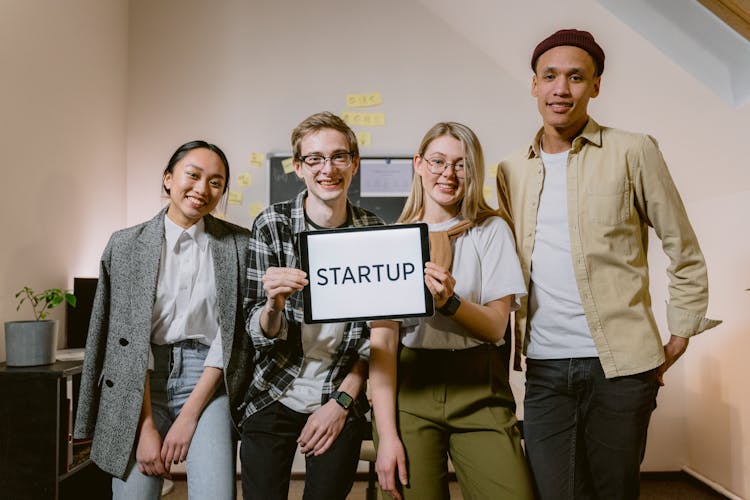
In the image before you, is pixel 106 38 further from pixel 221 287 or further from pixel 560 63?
pixel 560 63

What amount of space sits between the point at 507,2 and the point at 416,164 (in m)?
1.69

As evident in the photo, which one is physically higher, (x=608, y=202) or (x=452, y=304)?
(x=608, y=202)

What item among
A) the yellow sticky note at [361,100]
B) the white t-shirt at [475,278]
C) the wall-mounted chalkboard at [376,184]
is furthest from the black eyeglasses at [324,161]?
the yellow sticky note at [361,100]

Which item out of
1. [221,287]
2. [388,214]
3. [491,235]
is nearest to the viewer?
[491,235]

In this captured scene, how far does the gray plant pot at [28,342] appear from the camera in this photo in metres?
1.91

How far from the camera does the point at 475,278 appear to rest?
1308 mm

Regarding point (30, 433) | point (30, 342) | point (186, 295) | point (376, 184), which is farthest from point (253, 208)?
point (186, 295)

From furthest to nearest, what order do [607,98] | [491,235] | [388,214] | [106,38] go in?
[388,214], [106,38], [607,98], [491,235]

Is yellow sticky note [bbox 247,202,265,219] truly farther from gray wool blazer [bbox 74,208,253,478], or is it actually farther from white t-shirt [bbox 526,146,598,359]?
white t-shirt [bbox 526,146,598,359]

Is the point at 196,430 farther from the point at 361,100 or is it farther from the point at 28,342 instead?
the point at 361,100

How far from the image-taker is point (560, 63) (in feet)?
4.41

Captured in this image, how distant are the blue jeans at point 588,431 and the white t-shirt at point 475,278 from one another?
0.20 meters

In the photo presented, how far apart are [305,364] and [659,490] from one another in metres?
2.39

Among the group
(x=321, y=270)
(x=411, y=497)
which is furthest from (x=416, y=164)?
(x=411, y=497)
